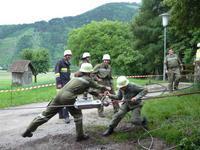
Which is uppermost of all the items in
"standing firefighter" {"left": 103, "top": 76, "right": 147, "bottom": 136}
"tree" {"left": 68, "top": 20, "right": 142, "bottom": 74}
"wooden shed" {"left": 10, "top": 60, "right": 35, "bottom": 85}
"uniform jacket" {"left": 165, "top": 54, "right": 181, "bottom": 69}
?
"tree" {"left": 68, "top": 20, "right": 142, "bottom": 74}

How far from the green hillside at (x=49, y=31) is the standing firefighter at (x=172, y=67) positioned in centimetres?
9751

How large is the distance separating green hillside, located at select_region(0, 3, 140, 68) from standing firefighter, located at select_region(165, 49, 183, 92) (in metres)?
97.5

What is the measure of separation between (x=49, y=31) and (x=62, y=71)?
129m

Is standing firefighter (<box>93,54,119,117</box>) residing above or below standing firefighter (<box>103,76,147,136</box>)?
above

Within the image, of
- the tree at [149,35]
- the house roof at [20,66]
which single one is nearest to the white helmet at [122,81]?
the tree at [149,35]

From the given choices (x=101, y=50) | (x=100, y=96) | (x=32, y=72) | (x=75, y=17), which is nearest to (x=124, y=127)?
(x=100, y=96)

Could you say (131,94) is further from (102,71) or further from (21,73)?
(21,73)

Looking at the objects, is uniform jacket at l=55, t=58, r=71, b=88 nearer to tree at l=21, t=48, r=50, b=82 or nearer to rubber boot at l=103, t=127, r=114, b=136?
rubber boot at l=103, t=127, r=114, b=136

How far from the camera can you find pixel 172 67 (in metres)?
16.2

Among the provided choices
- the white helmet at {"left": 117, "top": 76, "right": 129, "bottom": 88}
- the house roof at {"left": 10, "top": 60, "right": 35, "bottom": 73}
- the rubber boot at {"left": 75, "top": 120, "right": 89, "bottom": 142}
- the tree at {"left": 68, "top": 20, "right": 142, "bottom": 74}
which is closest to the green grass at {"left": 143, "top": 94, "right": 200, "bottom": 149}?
the white helmet at {"left": 117, "top": 76, "right": 129, "bottom": 88}

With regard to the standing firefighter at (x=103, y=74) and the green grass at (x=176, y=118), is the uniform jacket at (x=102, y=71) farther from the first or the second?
the green grass at (x=176, y=118)

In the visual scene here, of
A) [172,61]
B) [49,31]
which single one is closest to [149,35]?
[172,61]

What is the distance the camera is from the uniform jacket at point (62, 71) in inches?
456

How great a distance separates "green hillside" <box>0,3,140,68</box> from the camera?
403 ft
